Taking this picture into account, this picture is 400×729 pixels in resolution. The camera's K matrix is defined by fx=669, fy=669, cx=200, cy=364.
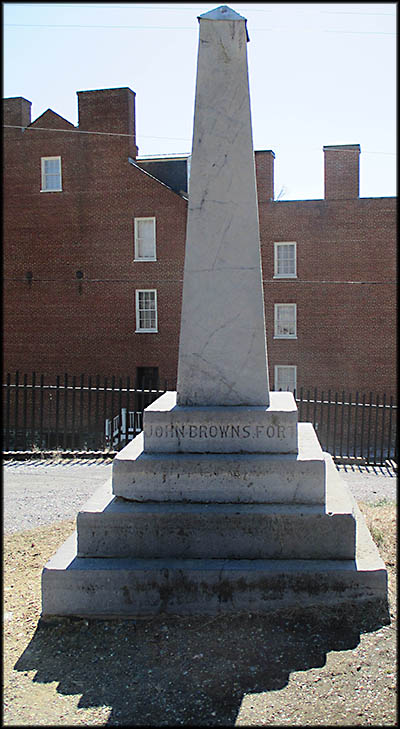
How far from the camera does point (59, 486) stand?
9.41 m

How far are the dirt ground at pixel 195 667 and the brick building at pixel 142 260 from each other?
22.9 metres

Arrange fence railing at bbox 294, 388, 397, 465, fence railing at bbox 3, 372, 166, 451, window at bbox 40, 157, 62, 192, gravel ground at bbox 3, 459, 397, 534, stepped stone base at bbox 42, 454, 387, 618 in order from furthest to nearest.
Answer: window at bbox 40, 157, 62, 192
fence railing at bbox 3, 372, 166, 451
fence railing at bbox 294, 388, 397, 465
gravel ground at bbox 3, 459, 397, 534
stepped stone base at bbox 42, 454, 387, 618

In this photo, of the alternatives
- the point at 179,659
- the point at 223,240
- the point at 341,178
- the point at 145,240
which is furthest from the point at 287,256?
the point at 179,659

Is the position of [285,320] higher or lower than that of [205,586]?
higher

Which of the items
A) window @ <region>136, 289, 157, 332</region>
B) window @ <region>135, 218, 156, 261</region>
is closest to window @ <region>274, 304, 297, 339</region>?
window @ <region>136, 289, 157, 332</region>

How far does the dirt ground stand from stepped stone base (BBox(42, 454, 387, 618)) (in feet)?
0.35

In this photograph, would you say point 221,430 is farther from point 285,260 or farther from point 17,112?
point 17,112

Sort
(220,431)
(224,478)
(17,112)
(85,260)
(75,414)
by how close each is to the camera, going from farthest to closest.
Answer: (85,260) → (17,112) → (75,414) → (220,431) → (224,478)

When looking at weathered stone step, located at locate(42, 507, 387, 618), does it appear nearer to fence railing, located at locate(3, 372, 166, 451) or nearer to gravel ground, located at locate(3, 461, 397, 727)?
gravel ground, located at locate(3, 461, 397, 727)

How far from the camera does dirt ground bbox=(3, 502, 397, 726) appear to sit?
3729 mm

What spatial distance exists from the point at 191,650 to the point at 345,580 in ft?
3.98

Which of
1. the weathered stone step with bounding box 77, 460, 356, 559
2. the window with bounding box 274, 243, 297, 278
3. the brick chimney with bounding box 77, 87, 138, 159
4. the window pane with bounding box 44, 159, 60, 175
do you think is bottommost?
the weathered stone step with bounding box 77, 460, 356, 559

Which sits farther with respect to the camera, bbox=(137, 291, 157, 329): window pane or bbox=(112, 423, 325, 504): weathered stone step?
bbox=(137, 291, 157, 329): window pane

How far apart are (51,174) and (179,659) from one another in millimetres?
27619
